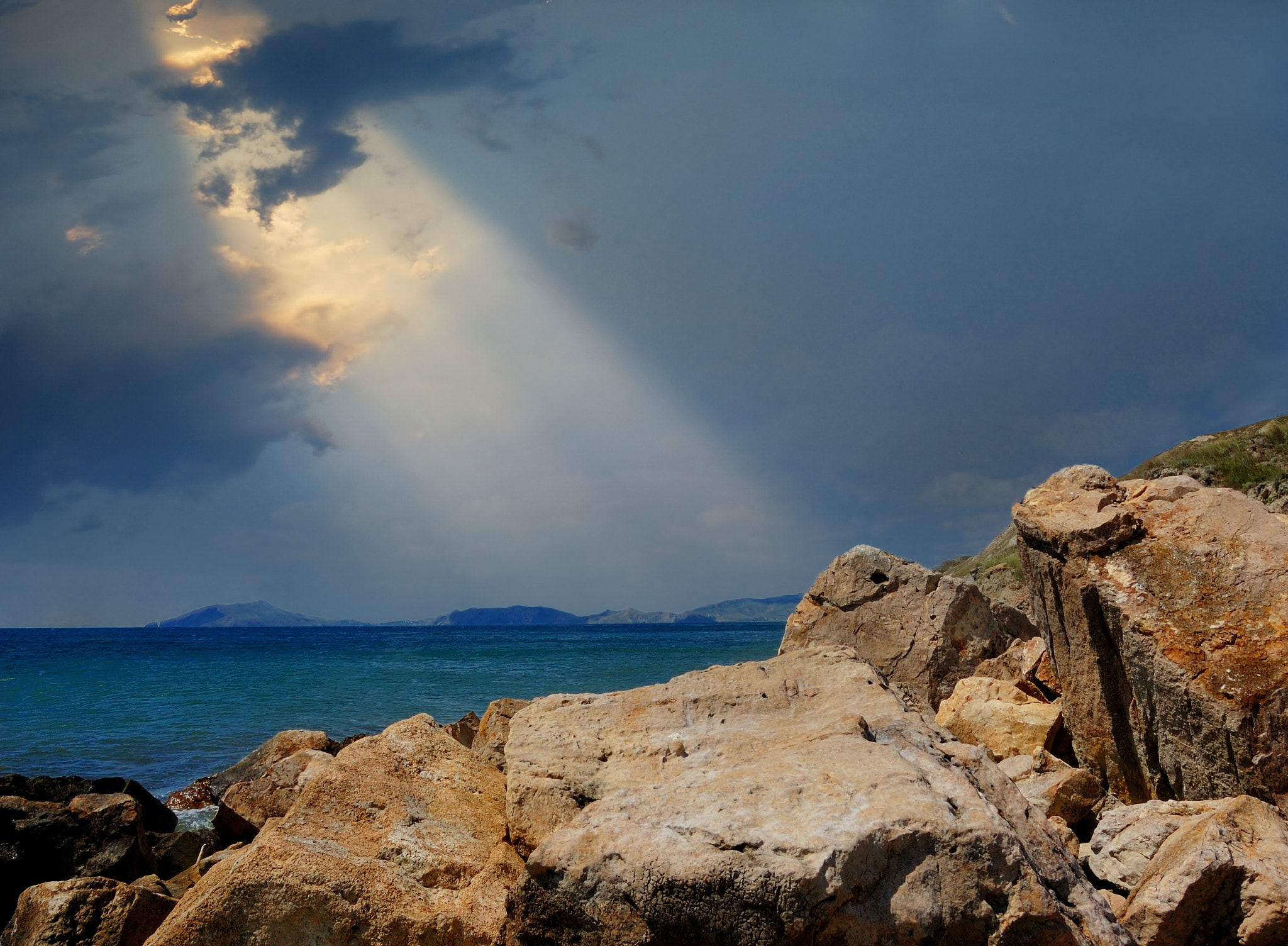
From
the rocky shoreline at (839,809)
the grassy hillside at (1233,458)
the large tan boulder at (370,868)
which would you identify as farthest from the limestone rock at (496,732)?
the grassy hillside at (1233,458)

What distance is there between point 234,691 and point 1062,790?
1424 inches

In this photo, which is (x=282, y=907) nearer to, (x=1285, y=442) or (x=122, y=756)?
(x=122, y=756)

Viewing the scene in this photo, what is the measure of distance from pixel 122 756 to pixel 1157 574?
71.1 feet

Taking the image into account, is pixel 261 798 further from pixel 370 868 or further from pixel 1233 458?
pixel 1233 458

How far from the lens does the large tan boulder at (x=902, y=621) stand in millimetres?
11680

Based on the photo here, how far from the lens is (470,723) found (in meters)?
12.7

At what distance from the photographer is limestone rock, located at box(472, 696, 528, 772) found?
7704mm

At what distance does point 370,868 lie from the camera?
4668 mm

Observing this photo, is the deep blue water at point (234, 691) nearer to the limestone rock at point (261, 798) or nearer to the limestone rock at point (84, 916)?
the limestone rock at point (261, 798)

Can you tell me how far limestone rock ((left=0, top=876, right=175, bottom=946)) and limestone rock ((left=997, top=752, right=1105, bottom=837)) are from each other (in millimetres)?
7016

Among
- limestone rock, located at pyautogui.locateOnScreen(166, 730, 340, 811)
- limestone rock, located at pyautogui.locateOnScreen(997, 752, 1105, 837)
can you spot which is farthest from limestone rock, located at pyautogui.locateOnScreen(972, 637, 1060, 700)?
limestone rock, located at pyautogui.locateOnScreen(166, 730, 340, 811)

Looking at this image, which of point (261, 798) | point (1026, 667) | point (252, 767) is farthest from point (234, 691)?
point (1026, 667)

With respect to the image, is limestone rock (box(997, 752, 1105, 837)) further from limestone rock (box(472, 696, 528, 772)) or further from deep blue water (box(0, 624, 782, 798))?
deep blue water (box(0, 624, 782, 798))

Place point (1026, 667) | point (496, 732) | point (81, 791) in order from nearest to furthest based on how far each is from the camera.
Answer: point (496, 732)
point (1026, 667)
point (81, 791)
